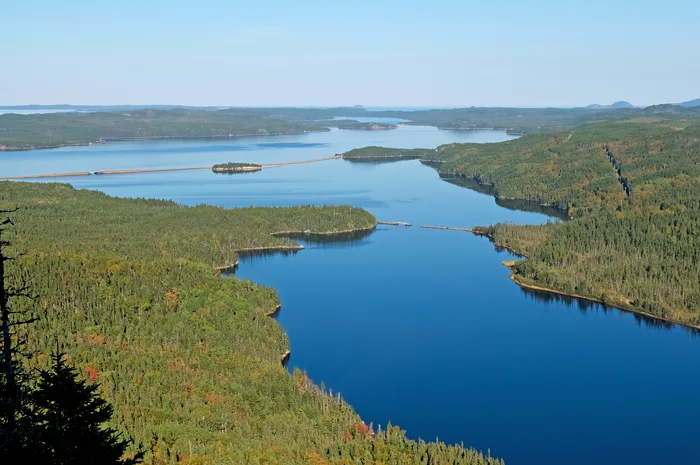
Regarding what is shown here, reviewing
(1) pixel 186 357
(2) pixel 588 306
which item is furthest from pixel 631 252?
(1) pixel 186 357

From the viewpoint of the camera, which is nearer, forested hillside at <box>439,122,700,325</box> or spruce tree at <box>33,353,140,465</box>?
spruce tree at <box>33,353,140,465</box>

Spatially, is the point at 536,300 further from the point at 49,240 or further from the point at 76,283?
the point at 49,240

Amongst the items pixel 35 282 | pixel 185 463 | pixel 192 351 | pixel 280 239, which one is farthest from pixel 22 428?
pixel 280 239

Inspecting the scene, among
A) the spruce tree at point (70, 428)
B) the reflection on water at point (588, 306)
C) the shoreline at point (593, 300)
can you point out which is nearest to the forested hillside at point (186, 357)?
the spruce tree at point (70, 428)

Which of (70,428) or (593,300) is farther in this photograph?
(593,300)

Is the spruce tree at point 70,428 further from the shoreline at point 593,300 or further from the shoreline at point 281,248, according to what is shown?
the shoreline at point 281,248

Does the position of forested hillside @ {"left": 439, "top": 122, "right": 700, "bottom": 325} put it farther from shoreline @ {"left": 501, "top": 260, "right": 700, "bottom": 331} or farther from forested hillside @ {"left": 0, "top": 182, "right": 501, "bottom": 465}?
forested hillside @ {"left": 0, "top": 182, "right": 501, "bottom": 465}

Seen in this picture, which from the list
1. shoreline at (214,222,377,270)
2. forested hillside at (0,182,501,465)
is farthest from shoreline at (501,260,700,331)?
shoreline at (214,222,377,270)

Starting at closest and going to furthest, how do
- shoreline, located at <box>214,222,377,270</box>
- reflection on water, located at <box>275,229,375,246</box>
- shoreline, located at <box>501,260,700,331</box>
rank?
shoreline, located at <box>501,260,700,331</box> → shoreline, located at <box>214,222,377,270</box> → reflection on water, located at <box>275,229,375,246</box>

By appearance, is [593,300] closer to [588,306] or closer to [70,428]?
[588,306]
